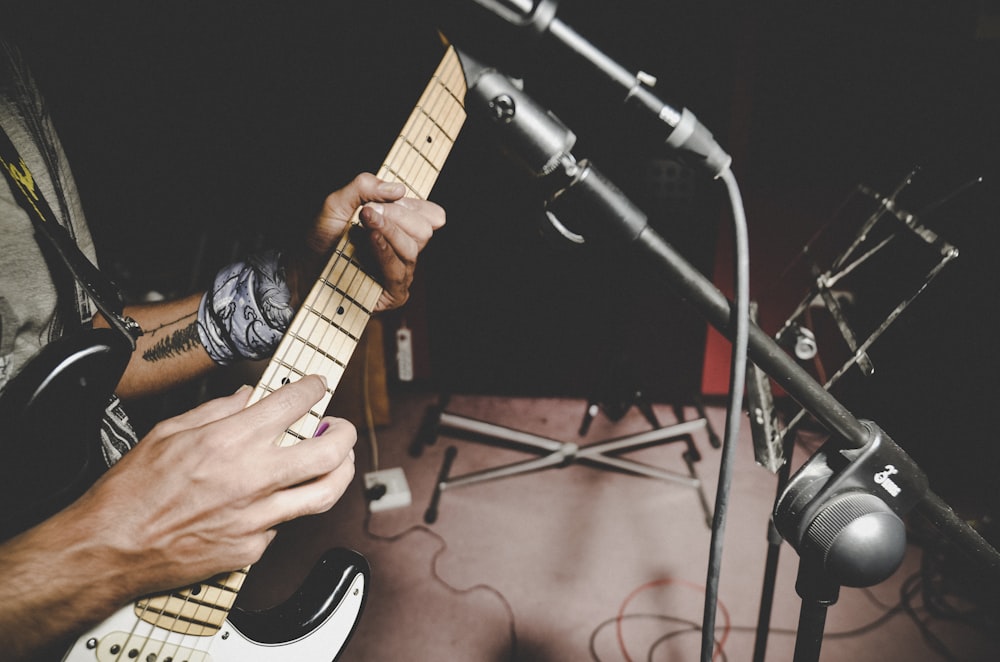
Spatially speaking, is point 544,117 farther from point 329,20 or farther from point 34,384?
point 329,20

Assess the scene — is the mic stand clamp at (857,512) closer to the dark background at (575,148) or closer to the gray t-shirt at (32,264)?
the gray t-shirt at (32,264)

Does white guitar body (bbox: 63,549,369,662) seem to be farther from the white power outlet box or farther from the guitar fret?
the white power outlet box

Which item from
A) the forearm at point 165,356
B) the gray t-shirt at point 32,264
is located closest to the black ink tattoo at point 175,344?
the forearm at point 165,356

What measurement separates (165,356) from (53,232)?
12.5 inches

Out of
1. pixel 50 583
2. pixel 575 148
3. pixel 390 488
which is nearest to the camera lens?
pixel 50 583

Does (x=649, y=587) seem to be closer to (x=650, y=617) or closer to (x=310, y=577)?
(x=650, y=617)

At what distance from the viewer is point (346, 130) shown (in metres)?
2.69

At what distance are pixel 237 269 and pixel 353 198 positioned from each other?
0.36 metres

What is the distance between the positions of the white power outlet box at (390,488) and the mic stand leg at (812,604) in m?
1.86

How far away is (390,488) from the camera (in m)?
2.40

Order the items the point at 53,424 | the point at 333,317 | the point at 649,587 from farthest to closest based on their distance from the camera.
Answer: the point at 649,587
the point at 333,317
the point at 53,424

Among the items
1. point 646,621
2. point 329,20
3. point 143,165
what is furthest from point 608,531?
point 143,165

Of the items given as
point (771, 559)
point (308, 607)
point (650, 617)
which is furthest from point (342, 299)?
point (650, 617)

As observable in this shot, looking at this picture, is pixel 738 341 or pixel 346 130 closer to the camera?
pixel 738 341
